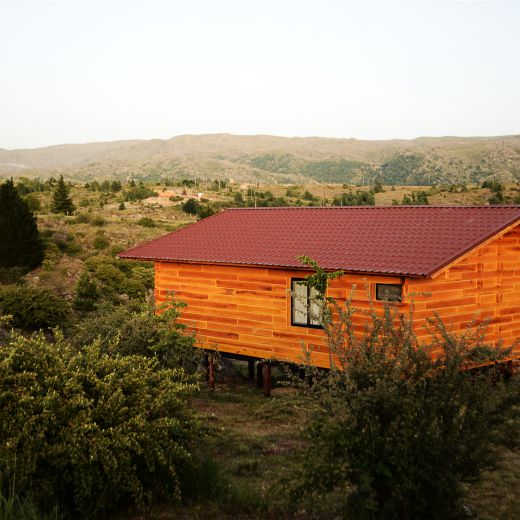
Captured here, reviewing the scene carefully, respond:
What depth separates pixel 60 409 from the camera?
7.82 meters

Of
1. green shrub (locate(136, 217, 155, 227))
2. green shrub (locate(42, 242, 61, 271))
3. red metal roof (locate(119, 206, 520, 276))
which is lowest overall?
green shrub (locate(42, 242, 61, 271))

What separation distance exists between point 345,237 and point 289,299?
213cm

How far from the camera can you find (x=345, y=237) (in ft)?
52.0

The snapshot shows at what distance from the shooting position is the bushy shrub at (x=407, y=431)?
686 centimetres

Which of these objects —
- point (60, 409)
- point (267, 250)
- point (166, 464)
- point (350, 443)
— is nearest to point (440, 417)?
point (350, 443)

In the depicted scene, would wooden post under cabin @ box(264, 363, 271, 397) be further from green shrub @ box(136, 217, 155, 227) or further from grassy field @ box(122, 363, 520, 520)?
green shrub @ box(136, 217, 155, 227)

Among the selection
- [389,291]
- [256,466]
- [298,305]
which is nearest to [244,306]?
[298,305]

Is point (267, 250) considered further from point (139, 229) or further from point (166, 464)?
point (139, 229)

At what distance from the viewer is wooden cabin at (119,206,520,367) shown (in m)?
13.6

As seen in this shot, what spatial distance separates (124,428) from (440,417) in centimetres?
368

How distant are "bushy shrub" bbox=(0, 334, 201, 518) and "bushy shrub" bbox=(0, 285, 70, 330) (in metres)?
13.9

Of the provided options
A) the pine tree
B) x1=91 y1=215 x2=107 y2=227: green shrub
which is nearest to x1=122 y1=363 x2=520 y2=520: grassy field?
x1=91 y1=215 x2=107 y2=227: green shrub

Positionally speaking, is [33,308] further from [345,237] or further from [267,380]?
[345,237]

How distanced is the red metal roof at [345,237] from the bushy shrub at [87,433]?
6250 millimetres
